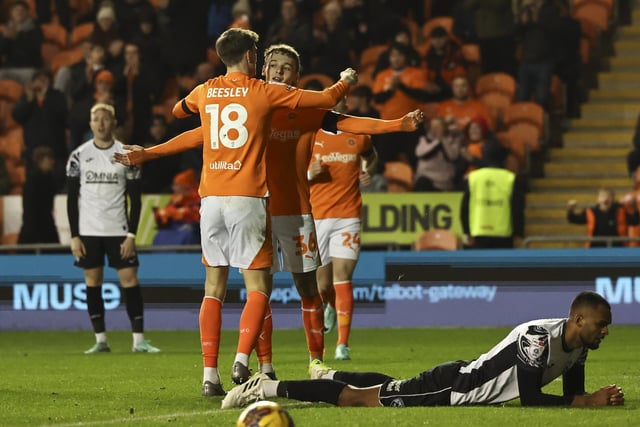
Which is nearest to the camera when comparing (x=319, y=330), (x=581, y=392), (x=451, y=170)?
(x=581, y=392)

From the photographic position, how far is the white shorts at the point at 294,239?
10.0 m

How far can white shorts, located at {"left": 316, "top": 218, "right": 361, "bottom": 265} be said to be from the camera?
43.9 feet

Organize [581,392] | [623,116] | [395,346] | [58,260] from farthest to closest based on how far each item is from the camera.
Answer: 1. [623,116]
2. [58,260]
3. [395,346]
4. [581,392]

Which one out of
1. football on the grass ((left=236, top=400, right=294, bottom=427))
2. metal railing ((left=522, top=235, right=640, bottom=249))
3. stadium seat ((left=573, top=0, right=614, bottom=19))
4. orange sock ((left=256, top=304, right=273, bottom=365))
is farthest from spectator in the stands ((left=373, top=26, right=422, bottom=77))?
football on the grass ((left=236, top=400, right=294, bottom=427))

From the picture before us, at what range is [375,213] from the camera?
1795 centimetres

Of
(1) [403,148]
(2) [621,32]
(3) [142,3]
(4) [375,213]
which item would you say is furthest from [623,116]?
(3) [142,3]

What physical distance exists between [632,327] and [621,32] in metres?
7.83

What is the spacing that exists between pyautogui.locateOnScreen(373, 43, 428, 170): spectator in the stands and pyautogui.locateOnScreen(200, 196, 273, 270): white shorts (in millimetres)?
10459

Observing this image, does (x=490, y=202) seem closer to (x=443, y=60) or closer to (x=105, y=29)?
A: (x=443, y=60)

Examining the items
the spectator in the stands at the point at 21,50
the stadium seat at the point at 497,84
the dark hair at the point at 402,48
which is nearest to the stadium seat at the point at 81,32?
the spectator in the stands at the point at 21,50

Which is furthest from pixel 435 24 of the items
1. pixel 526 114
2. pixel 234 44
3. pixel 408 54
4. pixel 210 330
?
pixel 210 330

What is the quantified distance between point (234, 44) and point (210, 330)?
5.81 feet

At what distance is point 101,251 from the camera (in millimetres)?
14250

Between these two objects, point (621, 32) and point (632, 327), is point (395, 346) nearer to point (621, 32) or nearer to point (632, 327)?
point (632, 327)
